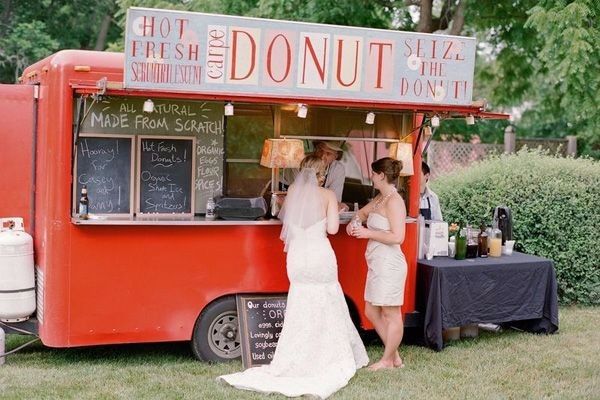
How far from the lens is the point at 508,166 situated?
975 centimetres

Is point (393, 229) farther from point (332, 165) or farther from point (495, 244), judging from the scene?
point (495, 244)

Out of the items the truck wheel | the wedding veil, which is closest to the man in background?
the wedding veil

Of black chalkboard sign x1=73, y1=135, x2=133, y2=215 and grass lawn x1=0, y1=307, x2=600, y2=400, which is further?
black chalkboard sign x1=73, y1=135, x2=133, y2=215

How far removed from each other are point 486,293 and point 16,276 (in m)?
3.98

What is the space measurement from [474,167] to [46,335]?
5921 millimetres

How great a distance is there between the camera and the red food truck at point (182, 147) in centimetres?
607

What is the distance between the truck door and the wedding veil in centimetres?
208

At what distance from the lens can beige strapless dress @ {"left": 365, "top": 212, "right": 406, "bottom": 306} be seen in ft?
21.6

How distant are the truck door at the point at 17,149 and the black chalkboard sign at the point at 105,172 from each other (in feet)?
1.75

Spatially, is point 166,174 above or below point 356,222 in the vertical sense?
above

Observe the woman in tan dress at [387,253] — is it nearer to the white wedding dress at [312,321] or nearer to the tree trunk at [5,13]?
the white wedding dress at [312,321]

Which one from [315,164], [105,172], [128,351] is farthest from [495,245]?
[105,172]

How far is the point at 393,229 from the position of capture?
654cm

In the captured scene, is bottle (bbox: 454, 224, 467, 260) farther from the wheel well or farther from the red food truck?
the wheel well
